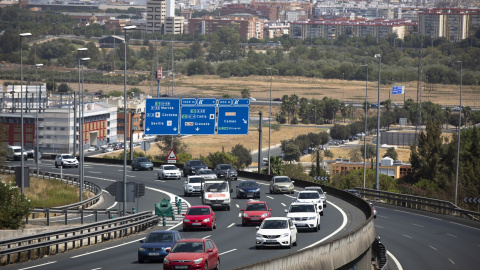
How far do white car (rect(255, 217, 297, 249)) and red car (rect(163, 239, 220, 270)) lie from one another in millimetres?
5789

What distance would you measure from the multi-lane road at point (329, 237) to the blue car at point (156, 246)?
0.34 meters

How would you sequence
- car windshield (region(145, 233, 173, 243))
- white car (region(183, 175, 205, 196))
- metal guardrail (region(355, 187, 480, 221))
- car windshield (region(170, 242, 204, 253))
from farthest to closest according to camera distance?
1. white car (region(183, 175, 205, 196))
2. metal guardrail (region(355, 187, 480, 221))
3. car windshield (region(145, 233, 173, 243))
4. car windshield (region(170, 242, 204, 253))

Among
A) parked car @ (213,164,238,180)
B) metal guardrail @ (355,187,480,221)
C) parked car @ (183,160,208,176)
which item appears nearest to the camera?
metal guardrail @ (355,187,480,221)

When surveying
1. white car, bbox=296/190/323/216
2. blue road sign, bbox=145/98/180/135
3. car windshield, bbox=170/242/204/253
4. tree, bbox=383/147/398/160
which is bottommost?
tree, bbox=383/147/398/160

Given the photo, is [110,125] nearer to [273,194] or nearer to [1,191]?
[273,194]

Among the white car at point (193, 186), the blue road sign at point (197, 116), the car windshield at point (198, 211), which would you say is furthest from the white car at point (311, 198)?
the blue road sign at point (197, 116)

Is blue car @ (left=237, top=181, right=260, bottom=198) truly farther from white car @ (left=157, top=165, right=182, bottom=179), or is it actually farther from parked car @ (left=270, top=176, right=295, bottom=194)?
white car @ (left=157, top=165, right=182, bottom=179)

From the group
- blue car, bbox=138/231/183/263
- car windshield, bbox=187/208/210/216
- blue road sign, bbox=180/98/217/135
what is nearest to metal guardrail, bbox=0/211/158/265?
car windshield, bbox=187/208/210/216

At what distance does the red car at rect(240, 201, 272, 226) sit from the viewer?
4250 cm

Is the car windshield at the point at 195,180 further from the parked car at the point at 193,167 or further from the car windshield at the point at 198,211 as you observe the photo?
the car windshield at the point at 198,211

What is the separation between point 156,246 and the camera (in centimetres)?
3091

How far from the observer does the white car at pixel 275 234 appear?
113ft

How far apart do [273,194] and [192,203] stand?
7348 millimetres

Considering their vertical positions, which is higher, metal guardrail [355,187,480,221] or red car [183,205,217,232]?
red car [183,205,217,232]
